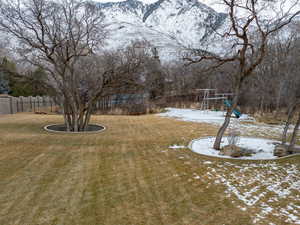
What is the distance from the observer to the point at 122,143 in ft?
21.0

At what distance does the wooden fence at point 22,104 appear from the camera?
Answer: 48.7 feet

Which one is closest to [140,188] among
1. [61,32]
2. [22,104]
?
[61,32]

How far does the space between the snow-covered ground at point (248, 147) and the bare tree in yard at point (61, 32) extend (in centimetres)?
439

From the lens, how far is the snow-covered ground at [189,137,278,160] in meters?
5.13

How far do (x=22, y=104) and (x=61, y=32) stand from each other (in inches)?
466

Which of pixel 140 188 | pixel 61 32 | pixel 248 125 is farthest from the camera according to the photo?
pixel 248 125

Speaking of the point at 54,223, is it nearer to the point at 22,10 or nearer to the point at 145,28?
the point at 22,10

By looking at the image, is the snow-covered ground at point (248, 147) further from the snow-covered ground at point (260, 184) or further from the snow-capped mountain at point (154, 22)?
the snow-capped mountain at point (154, 22)

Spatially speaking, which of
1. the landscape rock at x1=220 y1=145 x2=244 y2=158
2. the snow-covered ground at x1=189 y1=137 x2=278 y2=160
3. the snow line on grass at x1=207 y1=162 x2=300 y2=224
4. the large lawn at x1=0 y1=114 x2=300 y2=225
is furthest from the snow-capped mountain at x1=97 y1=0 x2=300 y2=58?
the snow line on grass at x1=207 y1=162 x2=300 y2=224

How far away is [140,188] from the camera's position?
338cm

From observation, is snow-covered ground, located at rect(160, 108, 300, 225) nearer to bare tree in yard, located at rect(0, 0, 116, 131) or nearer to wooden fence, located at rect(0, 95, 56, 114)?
bare tree in yard, located at rect(0, 0, 116, 131)

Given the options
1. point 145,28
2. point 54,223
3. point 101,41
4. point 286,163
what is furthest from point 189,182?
point 145,28

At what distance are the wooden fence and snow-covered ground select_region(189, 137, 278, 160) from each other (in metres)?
14.7

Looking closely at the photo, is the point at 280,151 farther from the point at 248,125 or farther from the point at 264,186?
the point at 248,125
